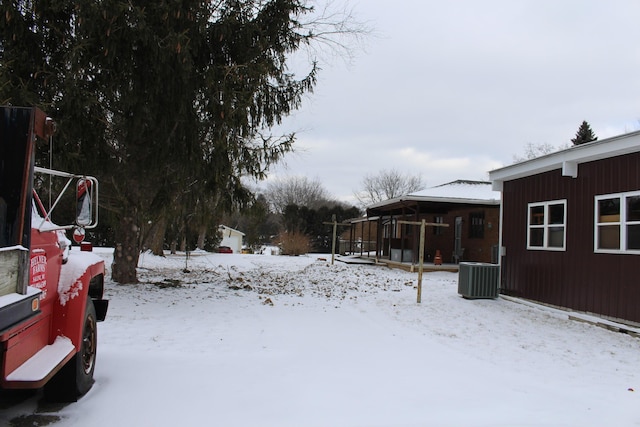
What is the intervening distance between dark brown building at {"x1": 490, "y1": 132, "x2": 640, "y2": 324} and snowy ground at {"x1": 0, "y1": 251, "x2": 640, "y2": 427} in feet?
2.17

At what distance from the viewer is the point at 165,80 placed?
332 inches

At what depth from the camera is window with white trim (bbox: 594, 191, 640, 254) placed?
8.22 meters

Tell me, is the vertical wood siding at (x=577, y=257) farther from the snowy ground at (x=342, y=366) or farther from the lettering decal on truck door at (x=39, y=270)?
the lettering decal on truck door at (x=39, y=270)

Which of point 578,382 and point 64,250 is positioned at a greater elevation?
point 64,250

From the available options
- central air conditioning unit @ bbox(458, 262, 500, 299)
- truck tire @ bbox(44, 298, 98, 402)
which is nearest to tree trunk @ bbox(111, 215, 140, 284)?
truck tire @ bbox(44, 298, 98, 402)

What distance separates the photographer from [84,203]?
3705 millimetres

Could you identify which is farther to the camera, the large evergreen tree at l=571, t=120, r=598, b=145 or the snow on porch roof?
the large evergreen tree at l=571, t=120, r=598, b=145

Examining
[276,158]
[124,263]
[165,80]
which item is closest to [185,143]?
[165,80]

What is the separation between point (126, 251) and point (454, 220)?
15904 millimetres

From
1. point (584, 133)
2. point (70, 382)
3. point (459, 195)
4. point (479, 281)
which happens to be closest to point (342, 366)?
point (70, 382)

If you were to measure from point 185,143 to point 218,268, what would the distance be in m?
10.1

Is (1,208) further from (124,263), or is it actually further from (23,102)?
(124,263)

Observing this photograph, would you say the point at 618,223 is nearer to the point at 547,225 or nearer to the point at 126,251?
the point at 547,225

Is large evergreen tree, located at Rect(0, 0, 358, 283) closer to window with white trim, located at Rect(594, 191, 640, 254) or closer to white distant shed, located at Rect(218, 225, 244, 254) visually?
window with white trim, located at Rect(594, 191, 640, 254)
